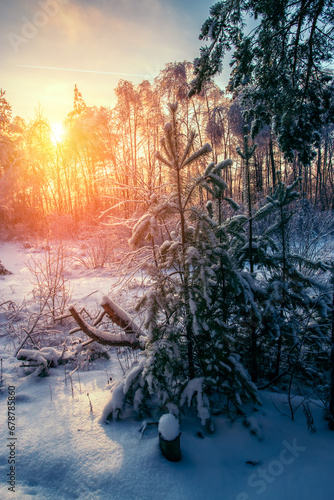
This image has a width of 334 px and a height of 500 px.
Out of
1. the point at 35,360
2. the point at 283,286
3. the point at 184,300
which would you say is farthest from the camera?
the point at 35,360

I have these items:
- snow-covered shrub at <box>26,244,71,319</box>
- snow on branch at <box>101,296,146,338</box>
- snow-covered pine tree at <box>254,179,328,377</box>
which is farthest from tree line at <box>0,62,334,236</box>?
snow-covered pine tree at <box>254,179,328,377</box>

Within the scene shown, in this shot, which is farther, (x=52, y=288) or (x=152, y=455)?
(x=52, y=288)

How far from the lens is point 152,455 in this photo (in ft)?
7.40

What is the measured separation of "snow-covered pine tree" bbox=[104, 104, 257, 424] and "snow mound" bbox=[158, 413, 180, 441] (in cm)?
29

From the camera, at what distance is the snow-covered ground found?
1976 mm

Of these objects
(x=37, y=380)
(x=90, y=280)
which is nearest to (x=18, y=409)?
(x=37, y=380)

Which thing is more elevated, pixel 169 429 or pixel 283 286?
pixel 283 286

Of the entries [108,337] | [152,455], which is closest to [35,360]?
[108,337]

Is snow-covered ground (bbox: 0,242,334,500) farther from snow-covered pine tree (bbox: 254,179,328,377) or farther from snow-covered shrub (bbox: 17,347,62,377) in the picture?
snow-covered pine tree (bbox: 254,179,328,377)

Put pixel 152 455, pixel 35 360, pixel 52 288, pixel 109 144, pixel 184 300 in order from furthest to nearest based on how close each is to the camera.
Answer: pixel 109 144 < pixel 52 288 < pixel 35 360 < pixel 184 300 < pixel 152 455

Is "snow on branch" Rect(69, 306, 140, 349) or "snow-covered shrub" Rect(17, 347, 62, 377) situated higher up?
"snow on branch" Rect(69, 306, 140, 349)

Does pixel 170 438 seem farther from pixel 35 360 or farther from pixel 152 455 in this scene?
pixel 35 360

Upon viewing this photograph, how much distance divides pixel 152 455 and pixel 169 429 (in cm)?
40

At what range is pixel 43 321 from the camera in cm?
550
